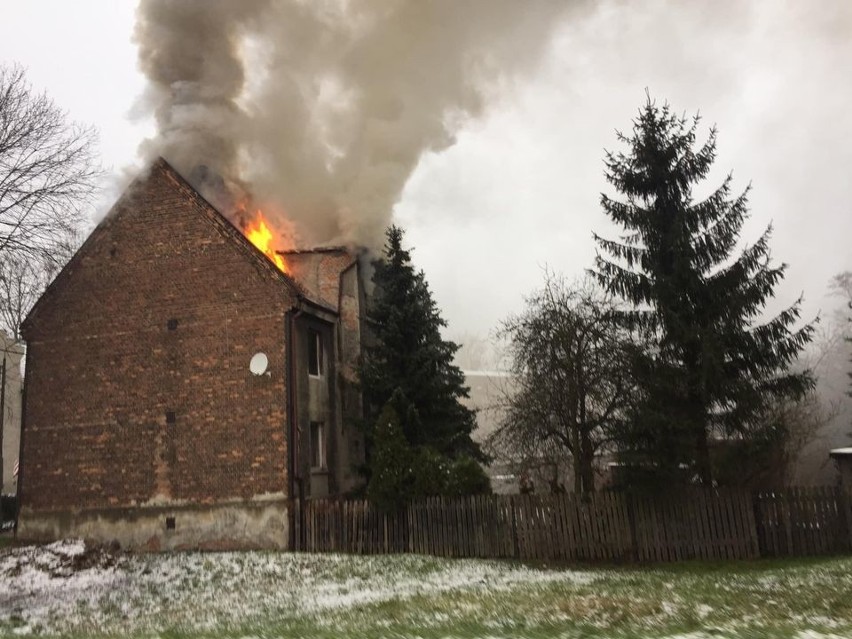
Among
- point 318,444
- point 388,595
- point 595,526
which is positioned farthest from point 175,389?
point 595,526

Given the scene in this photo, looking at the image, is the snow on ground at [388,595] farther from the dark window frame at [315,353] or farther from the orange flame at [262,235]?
the orange flame at [262,235]

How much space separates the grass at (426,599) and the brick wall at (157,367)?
261 centimetres

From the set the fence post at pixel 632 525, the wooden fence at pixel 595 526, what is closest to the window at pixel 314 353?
the wooden fence at pixel 595 526

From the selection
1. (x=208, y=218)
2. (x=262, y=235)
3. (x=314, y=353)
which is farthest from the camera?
(x=262, y=235)

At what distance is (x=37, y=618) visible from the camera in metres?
9.66

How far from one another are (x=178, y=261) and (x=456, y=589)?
11.9 m

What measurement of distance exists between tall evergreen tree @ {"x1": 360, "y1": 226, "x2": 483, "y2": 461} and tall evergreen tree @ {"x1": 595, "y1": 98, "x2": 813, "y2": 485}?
558cm

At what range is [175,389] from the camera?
1773cm

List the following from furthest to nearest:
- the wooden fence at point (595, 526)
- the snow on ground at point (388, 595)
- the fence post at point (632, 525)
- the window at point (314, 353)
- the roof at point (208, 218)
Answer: the window at point (314, 353) < the roof at point (208, 218) < the fence post at point (632, 525) < the wooden fence at point (595, 526) < the snow on ground at point (388, 595)

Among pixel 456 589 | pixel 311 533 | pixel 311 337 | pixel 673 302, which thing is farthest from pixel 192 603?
pixel 673 302

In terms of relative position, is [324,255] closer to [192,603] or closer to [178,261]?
[178,261]

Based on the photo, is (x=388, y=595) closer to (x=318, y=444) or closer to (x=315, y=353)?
(x=318, y=444)

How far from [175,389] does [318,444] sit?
3.94 m

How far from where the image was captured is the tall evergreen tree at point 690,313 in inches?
575
